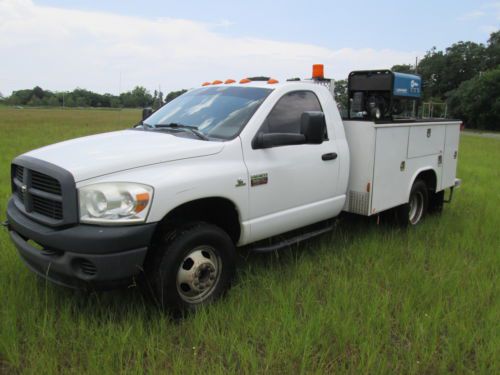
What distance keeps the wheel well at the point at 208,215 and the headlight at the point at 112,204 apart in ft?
1.19

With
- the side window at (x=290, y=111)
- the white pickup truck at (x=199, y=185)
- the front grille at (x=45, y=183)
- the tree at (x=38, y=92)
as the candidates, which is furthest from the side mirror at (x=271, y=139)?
the tree at (x=38, y=92)

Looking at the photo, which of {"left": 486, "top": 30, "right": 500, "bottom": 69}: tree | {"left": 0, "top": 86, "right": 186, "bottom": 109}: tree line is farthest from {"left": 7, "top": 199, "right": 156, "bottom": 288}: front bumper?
{"left": 0, "top": 86, "right": 186, "bottom": 109}: tree line

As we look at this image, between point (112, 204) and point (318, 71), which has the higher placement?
point (318, 71)

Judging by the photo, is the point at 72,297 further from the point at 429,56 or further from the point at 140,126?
the point at 429,56

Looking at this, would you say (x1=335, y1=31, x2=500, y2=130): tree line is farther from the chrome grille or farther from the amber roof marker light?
the chrome grille

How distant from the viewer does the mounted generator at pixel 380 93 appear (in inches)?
221

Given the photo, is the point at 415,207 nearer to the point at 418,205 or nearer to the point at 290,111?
the point at 418,205

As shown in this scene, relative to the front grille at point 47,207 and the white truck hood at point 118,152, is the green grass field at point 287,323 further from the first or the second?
the white truck hood at point 118,152

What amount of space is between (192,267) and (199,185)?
624 millimetres

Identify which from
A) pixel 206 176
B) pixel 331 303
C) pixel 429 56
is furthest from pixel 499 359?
pixel 429 56

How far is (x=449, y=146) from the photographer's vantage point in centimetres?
632

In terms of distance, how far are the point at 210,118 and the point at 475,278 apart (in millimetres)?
2853

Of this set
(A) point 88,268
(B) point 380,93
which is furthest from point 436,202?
(A) point 88,268

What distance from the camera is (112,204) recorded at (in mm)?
2896
